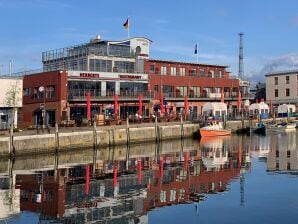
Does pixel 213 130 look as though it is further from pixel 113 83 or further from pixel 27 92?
pixel 27 92

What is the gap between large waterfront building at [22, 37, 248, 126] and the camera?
73.8 metres

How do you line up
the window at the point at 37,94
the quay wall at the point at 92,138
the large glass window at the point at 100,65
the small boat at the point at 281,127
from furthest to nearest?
1. the small boat at the point at 281,127
2. the large glass window at the point at 100,65
3. the window at the point at 37,94
4. the quay wall at the point at 92,138

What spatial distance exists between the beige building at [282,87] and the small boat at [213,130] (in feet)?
135

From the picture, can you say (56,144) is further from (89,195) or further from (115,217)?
(115,217)

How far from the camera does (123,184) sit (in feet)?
109

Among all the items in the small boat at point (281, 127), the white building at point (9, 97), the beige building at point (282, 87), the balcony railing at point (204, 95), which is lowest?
the small boat at point (281, 127)

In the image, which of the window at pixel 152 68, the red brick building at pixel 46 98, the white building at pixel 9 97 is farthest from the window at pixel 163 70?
the white building at pixel 9 97

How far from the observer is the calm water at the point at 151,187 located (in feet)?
78.2

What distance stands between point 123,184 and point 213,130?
137ft

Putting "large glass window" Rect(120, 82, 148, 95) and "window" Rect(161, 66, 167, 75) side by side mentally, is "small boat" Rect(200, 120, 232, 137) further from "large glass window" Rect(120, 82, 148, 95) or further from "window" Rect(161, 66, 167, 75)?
"window" Rect(161, 66, 167, 75)

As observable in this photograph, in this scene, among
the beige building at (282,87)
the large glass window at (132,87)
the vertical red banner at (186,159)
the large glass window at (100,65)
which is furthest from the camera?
the beige building at (282,87)

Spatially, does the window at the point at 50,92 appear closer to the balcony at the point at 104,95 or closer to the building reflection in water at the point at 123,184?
the balcony at the point at 104,95

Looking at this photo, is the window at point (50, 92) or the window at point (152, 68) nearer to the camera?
the window at point (50, 92)

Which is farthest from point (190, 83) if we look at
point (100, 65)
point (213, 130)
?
point (213, 130)
